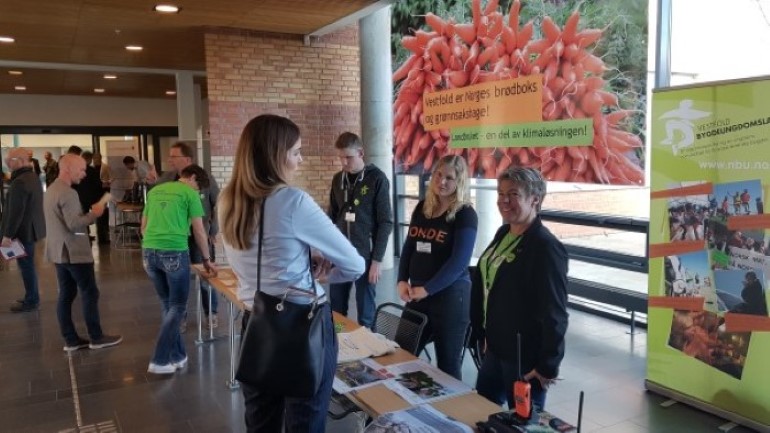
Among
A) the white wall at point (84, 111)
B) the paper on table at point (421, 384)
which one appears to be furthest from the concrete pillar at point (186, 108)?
the paper on table at point (421, 384)

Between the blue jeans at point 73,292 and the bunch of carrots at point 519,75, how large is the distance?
4034mm

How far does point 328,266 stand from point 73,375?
3325 millimetres

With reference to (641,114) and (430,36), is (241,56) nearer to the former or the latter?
(430,36)

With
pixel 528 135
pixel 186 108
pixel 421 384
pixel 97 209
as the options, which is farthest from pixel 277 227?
pixel 186 108

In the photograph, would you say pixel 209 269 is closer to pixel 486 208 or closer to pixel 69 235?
pixel 69 235

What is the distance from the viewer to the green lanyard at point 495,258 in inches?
87.4

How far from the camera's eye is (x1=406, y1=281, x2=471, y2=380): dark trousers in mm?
2836

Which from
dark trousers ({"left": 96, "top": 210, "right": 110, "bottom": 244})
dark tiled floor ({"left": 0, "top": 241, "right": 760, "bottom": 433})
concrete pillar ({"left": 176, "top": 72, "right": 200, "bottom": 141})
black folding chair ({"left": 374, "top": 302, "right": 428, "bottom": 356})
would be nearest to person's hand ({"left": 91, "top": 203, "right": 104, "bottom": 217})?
dark tiled floor ({"left": 0, "top": 241, "right": 760, "bottom": 433})

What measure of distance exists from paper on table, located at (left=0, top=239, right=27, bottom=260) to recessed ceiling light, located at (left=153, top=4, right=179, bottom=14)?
9.35 feet

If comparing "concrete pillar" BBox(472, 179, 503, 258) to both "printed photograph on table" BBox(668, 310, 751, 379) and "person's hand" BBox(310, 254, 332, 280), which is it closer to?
"printed photograph on table" BBox(668, 310, 751, 379)

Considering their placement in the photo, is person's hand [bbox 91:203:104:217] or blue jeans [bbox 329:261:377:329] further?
person's hand [bbox 91:203:104:217]

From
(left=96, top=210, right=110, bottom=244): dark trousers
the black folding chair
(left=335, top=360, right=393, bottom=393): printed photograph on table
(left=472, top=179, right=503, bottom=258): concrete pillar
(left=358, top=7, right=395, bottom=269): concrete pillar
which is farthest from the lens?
(left=96, top=210, right=110, bottom=244): dark trousers

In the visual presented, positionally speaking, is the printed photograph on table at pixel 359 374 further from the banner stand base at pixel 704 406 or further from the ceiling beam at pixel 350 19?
the ceiling beam at pixel 350 19

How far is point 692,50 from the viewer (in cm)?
480
